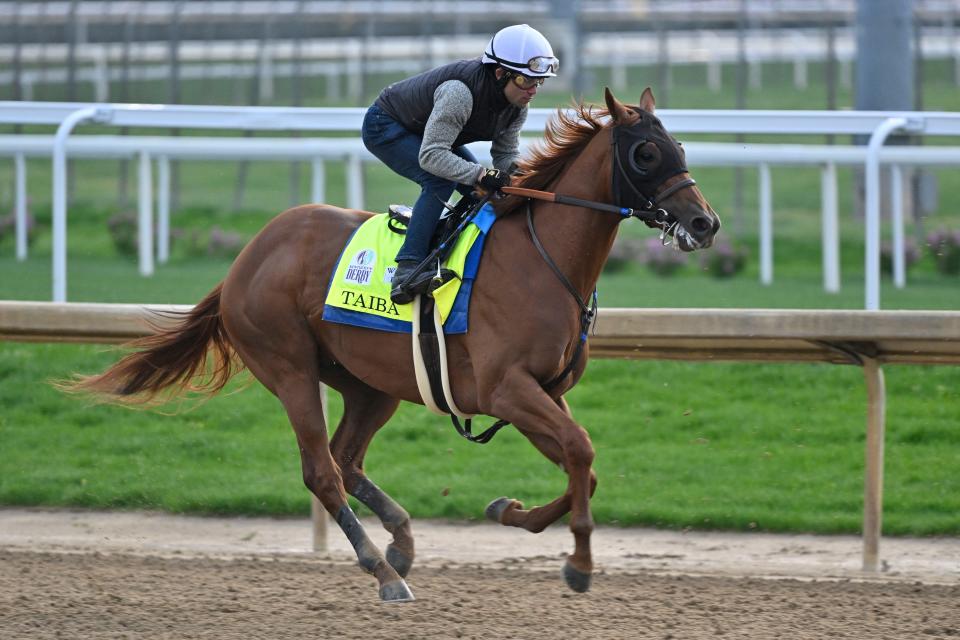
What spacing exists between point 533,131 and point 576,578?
4763 millimetres

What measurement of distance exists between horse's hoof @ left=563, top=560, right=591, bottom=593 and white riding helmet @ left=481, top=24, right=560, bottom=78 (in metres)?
1.73

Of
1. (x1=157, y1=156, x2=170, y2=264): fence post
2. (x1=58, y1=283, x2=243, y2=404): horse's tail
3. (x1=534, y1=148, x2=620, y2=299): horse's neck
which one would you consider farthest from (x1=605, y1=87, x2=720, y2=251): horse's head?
(x1=157, y1=156, x2=170, y2=264): fence post

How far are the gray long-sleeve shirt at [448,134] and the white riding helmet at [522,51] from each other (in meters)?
0.21

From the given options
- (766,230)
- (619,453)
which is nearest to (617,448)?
(619,453)

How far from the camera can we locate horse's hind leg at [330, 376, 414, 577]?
5.32 metres

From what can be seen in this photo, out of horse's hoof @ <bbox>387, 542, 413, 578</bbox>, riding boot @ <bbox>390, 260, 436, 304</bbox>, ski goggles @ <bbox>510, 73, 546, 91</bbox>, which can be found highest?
ski goggles @ <bbox>510, 73, 546, 91</bbox>

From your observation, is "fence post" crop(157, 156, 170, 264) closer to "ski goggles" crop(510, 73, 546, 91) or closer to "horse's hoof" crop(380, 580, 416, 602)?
"ski goggles" crop(510, 73, 546, 91)

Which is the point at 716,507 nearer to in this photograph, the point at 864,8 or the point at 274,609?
the point at 274,609

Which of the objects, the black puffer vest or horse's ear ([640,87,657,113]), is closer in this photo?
horse's ear ([640,87,657,113])

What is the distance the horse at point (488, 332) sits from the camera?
4652 mm

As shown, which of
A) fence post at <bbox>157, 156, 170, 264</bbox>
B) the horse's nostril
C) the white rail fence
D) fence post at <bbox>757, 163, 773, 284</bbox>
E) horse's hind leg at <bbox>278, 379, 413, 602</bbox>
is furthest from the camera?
fence post at <bbox>157, 156, 170, 264</bbox>

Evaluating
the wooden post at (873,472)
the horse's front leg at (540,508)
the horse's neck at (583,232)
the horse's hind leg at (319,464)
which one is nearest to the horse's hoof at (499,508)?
the horse's front leg at (540,508)

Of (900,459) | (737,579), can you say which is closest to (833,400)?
(900,459)

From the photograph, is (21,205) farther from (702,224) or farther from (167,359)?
(702,224)
